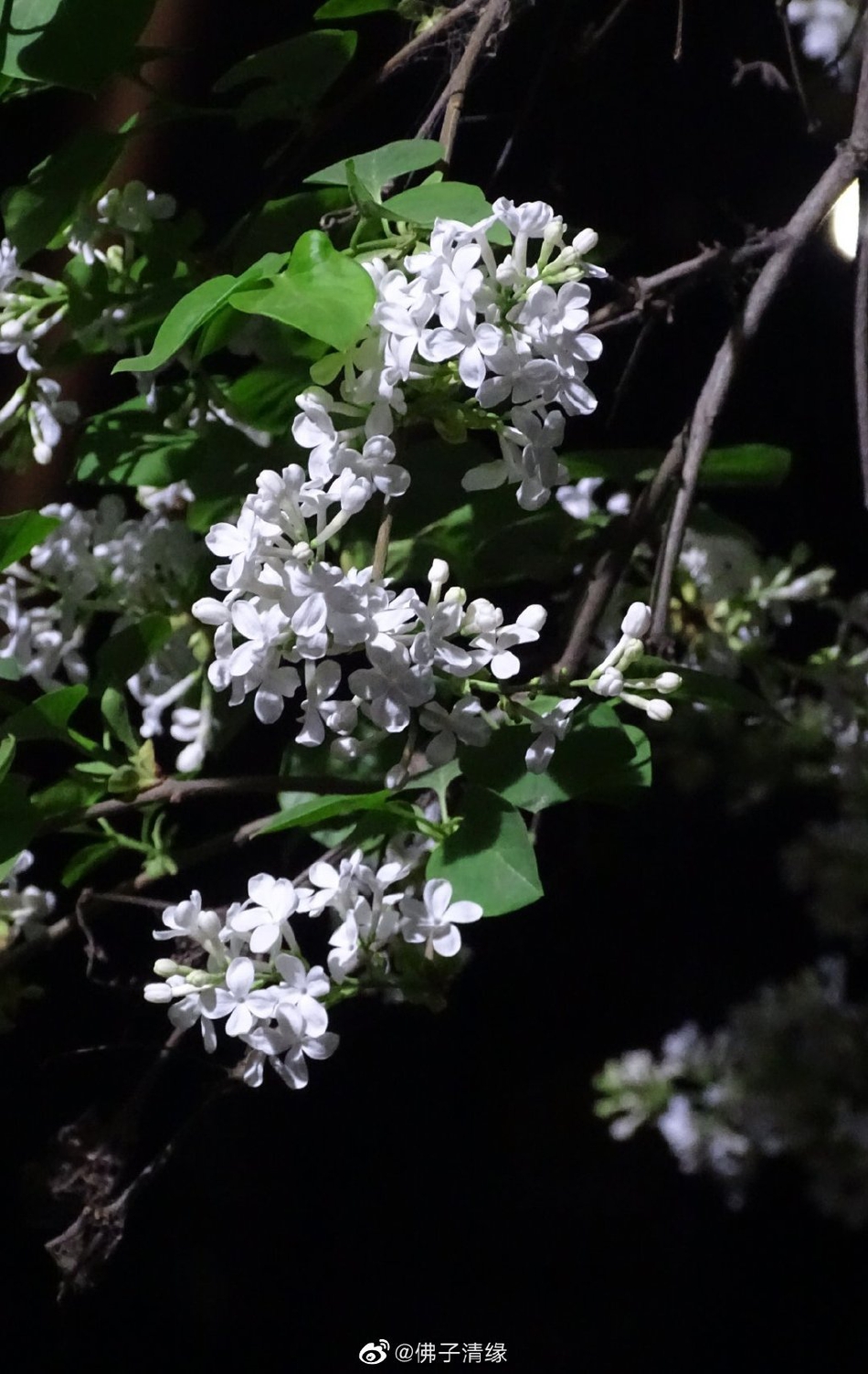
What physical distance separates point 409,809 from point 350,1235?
530mm

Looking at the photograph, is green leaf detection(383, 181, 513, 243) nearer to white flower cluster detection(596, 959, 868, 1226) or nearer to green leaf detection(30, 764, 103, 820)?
green leaf detection(30, 764, 103, 820)

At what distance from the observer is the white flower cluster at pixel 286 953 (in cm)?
36

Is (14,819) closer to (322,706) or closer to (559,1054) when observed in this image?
(322,706)

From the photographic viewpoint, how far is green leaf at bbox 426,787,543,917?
Result: 36 cm

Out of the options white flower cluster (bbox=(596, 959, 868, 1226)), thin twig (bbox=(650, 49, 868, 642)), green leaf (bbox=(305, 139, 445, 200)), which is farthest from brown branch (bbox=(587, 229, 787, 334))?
white flower cluster (bbox=(596, 959, 868, 1226))

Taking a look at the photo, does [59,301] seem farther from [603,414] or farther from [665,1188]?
[665,1188]

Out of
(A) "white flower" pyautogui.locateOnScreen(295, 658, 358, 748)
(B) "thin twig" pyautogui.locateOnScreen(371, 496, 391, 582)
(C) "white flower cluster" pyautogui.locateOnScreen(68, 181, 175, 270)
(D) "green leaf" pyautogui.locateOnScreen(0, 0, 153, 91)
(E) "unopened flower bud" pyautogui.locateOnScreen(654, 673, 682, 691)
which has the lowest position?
(E) "unopened flower bud" pyautogui.locateOnScreen(654, 673, 682, 691)

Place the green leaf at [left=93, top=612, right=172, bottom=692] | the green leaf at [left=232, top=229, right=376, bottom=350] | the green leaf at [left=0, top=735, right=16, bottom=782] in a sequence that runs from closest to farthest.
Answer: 1. the green leaf at [left=232, top=229, right=376, bottom=350]
2. the green leaf at [left=0, top=735, right=16, bottom=782]
3. the green leaf at [left=93, top=612, right=172, bottom=692]

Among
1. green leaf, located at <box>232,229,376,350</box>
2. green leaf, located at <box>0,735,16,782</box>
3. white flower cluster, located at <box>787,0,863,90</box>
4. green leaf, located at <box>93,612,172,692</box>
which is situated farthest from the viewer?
white flower cluster, located at <box>787,0,863,90</box>

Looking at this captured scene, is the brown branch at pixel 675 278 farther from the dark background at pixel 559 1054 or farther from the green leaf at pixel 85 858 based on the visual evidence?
the green leaf at pixel 85 858

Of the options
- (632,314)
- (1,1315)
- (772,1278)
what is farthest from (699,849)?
(1,1315)

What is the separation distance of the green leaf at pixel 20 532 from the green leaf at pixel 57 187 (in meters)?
0.14

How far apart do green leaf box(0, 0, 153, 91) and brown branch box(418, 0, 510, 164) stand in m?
0.13

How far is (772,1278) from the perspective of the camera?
776mm
